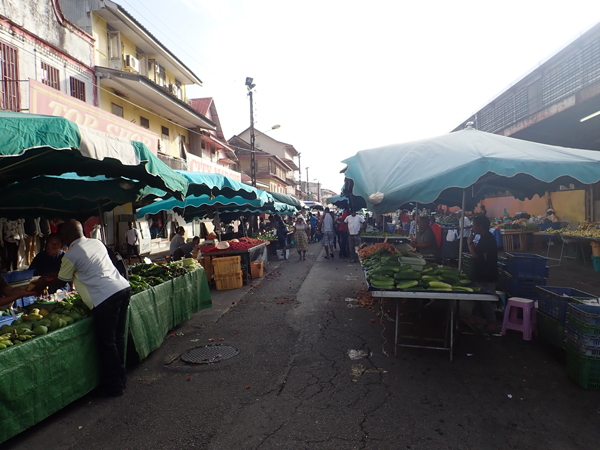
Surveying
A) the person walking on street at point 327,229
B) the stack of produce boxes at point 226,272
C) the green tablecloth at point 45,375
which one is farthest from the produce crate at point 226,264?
the person walking on street at point 327,229

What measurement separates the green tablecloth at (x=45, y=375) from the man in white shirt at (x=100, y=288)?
5.5 inches

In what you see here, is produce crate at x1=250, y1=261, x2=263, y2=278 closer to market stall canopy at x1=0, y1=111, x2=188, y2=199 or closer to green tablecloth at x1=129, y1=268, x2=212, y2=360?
green tablecloth at x1=129, y1=268, x2=212, y2=360

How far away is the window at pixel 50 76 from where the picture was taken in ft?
37.6

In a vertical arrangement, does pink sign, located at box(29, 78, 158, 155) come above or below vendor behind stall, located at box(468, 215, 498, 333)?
above

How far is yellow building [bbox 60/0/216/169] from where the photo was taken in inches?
581

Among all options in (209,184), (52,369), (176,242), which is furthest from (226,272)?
(52,369)

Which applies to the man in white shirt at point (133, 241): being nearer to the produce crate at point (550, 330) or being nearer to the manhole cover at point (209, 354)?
the manhole cover at point (209, 354)

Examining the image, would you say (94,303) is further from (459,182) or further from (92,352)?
(459,182)

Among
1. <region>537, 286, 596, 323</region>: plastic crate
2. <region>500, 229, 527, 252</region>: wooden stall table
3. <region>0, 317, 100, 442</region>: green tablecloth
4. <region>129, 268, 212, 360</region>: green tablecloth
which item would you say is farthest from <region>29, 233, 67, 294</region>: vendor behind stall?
<region>500, 229, 527, 252</region>: wooden stall table

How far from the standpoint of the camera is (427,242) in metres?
8.48

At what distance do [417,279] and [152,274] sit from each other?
15.9 feet

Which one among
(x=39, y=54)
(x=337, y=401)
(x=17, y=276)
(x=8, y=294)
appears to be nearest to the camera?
(x=337, y=401)

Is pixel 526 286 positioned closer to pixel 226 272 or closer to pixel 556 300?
pixel 556 300

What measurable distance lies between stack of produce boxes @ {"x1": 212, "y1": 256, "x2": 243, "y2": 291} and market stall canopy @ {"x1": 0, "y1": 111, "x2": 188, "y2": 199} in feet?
15.1
